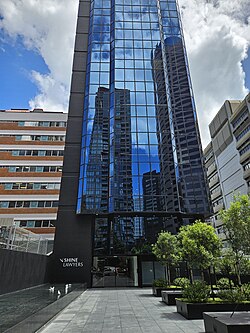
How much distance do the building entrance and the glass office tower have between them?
0.12 meters

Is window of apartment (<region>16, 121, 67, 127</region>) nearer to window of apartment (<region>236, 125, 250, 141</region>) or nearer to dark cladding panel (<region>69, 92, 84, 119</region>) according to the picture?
dark cladding panel (<region>69, 92, 84, 119</region>)

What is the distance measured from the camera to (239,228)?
10.9m

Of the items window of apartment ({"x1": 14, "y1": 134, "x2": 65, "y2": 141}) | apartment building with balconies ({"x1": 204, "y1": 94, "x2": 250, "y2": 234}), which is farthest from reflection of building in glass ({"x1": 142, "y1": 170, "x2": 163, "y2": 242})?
apartment building with balconies ({"x1": 204, "y1": 94, "x2": 250, "y2": 234})

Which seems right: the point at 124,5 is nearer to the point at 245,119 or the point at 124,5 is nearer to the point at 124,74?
the point at 124,74

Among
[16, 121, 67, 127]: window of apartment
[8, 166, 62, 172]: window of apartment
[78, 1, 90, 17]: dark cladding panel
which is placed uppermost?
[78, 1, 90, 17]: dark cladding panel

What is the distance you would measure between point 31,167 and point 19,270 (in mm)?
27596

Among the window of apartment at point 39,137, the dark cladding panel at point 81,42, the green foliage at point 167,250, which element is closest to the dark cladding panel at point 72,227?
the dark cladding panel at point 81,42

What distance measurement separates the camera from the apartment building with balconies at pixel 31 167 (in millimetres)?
37969

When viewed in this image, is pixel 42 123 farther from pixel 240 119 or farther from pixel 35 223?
pixel 240 119

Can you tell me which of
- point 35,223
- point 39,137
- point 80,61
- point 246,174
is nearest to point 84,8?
point 80,61

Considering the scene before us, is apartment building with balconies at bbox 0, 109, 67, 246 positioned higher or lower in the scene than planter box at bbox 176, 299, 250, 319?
higher

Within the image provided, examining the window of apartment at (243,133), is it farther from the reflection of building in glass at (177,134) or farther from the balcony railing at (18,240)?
the balcony railing at (18,240)

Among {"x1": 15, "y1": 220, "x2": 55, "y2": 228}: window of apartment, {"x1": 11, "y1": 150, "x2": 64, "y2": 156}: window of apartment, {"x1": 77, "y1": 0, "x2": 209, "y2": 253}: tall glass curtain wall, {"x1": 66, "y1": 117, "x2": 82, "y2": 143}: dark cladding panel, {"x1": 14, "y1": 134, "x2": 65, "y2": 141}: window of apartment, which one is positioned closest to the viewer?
{"x1": 77, "y1": 0, "x2": 209, "y2": 253}: tall glass curtain wall

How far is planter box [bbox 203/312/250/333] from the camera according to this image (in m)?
6.84
